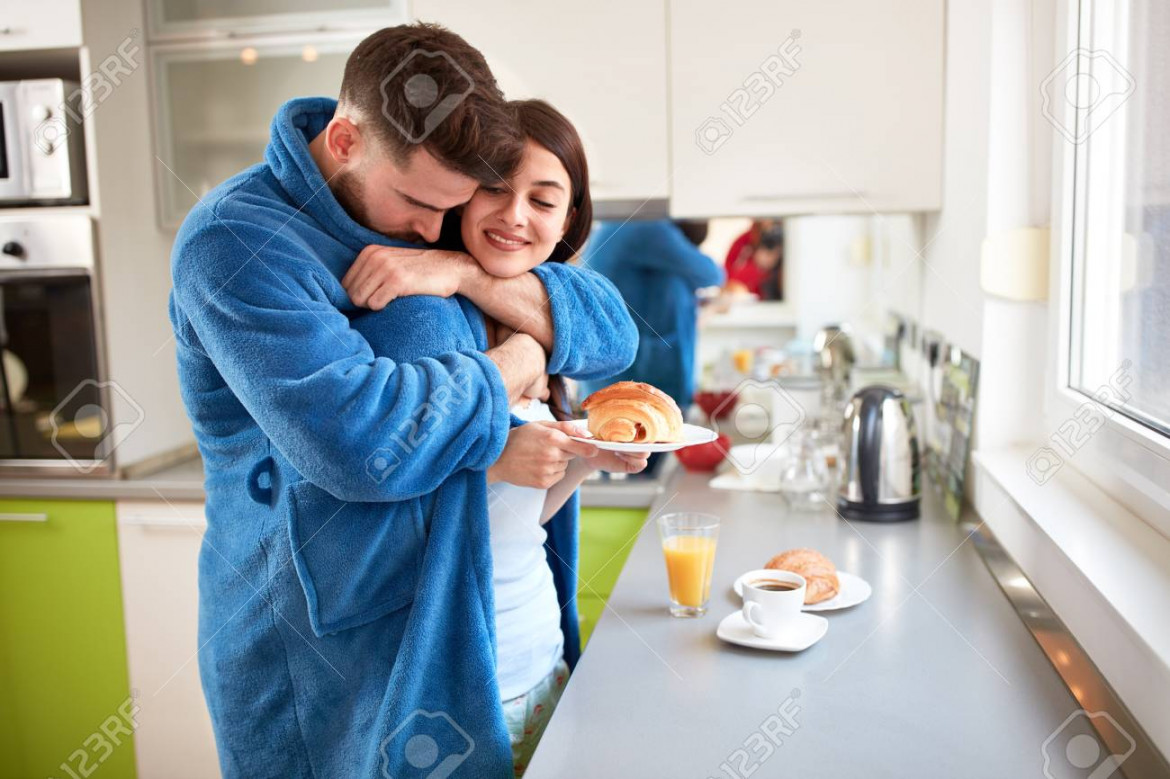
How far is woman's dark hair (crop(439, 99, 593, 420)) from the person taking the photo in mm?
1215

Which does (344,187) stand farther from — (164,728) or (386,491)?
(164,728)

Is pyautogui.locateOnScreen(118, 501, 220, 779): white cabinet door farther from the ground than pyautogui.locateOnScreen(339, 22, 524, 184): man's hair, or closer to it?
closer to it

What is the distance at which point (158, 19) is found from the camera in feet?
7.73

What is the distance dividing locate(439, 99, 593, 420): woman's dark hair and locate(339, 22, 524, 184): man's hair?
0.35 feet

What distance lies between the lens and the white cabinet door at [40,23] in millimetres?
2203

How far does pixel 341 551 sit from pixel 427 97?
1.60ft

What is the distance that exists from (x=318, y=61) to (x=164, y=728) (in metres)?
1.58

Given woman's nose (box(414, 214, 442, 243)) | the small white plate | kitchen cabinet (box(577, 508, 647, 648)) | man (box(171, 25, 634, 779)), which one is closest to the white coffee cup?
the small white plate

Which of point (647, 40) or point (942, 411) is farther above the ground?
point (647, 40)

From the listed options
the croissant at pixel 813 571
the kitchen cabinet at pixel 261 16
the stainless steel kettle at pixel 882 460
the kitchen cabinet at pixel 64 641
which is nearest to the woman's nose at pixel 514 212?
the croissant at pixel 813 571

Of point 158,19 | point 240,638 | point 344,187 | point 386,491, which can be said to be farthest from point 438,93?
point 158,19

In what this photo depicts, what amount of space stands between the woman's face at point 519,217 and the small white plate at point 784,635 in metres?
0.52

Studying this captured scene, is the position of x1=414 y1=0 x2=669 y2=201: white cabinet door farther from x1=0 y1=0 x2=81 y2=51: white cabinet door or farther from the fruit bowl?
x1=0 y1=0 x2=81 y2=51: white cabinet door

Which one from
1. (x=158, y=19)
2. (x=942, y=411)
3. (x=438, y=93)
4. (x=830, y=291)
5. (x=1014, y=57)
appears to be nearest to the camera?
(x=438, y=93)
